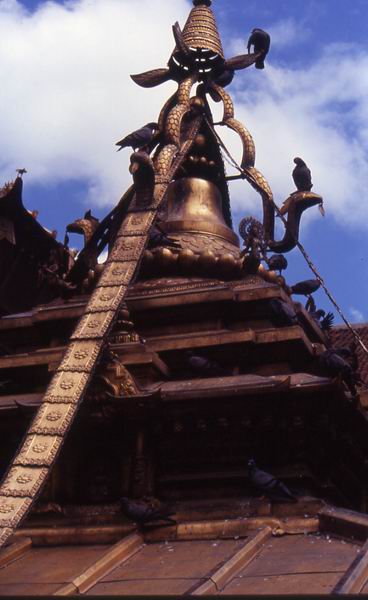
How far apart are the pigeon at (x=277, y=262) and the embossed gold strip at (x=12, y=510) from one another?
4727mm

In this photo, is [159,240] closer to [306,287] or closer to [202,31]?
[306,287]

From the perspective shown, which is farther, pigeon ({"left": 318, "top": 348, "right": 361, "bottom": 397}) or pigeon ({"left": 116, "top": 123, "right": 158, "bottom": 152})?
pigeon ({"left": 116, "top": 123, "right": 158, "bottom": 152})

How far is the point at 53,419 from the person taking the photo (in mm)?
7809

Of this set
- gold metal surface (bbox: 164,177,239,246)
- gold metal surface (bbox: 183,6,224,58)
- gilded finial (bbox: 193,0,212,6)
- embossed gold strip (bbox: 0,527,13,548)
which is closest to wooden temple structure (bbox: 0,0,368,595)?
embossed gold strip (bbox: 0,527,13,548)

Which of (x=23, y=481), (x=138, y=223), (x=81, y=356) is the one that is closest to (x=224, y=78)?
(x=138, y=223)

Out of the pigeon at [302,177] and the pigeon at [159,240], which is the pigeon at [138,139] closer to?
the pigeon at [159,240]

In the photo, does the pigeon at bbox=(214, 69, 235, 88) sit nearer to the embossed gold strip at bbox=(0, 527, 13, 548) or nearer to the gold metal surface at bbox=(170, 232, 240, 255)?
the gold metal surface at bbox=(170, 232, 240, 255)

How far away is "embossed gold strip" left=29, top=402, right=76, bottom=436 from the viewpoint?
7.70 meters

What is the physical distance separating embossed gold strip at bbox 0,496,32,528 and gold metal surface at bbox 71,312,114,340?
1914 mm

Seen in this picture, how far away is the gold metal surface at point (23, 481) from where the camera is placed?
7.13m

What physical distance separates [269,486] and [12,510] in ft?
6.82

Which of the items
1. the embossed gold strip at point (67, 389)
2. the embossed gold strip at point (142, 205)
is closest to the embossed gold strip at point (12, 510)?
the embossed gold strip at point (67, 389)

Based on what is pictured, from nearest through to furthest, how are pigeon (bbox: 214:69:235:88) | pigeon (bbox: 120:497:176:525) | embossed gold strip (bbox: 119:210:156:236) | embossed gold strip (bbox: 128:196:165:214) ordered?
pigeon (bbox: 120:497:176:525), embossed gold strip (bbox: 119:210:156:236), embossed gold strip (bbox: 128:196:165:214), pigeon (bbox: 214:69:235:88)

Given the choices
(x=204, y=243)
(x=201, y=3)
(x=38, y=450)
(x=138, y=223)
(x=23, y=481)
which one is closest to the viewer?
(x=23, y=481)
